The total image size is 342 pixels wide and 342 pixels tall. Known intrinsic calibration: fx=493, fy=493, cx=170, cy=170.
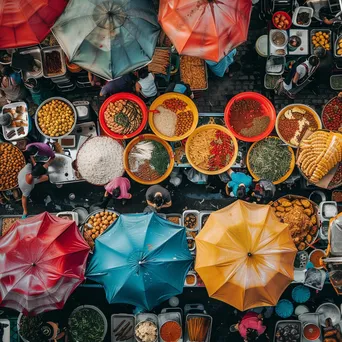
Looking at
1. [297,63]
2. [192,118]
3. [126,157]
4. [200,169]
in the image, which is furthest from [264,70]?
[126,157]

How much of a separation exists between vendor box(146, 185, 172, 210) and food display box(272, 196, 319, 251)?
189 cm

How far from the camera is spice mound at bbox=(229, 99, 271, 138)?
8852 mm

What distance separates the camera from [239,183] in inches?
335

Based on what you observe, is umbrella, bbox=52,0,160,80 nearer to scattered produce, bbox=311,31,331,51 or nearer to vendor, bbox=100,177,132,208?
vendor, bbox=100,177,132,208

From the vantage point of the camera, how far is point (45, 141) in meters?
8.96

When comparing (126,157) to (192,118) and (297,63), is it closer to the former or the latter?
(192,118)

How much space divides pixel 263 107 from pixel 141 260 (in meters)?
3.74

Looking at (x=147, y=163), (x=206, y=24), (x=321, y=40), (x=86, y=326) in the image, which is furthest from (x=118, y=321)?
(x=321, y=40)

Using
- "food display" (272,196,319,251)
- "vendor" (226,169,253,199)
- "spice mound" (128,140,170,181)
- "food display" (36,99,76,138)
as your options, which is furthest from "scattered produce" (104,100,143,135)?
"food display" (272,196,319,251)

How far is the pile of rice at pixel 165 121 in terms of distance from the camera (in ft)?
28.9

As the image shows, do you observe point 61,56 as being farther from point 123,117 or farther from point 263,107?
point 263,107

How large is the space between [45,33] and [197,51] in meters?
2.49

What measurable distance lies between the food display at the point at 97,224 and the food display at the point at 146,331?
158 cm

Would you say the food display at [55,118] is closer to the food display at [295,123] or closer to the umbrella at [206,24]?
the umbrella at [206,24]
